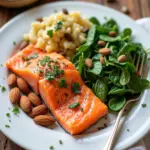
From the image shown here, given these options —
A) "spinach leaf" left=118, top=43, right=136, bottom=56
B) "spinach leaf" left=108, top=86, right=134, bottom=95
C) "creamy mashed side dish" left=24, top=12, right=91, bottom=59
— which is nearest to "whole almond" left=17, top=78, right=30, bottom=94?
"creamy mashed side dish" left=24, top=12, right=91, bottom=59

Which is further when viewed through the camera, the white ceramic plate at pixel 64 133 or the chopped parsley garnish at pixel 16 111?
the chopped parsley garnish at pixel 16 111

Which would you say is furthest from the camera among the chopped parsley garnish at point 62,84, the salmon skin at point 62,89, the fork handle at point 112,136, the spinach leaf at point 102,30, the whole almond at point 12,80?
the spinach leaf at point 102,30

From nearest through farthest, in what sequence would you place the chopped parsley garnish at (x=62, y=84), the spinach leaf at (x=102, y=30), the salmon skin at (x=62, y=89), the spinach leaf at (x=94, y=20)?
1. the salmon skin at (x=62, y=89)
2. the chopped parsley garnish at (x=62, y=84)
3. the spinach leaf at (x=102, y=30)
4. the spinach leaf at (x=94, y=20)

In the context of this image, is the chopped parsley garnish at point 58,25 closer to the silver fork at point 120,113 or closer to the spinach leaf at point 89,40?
the spinach leaf at point 89,40

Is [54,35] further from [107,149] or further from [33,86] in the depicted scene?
[107,149]

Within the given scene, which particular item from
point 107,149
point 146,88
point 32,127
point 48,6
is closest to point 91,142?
point 107,149

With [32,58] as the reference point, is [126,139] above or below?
below

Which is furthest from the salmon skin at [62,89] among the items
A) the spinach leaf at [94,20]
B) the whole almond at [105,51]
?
the spinach leaf at [94,20]

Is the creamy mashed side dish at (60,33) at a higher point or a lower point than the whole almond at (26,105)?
higher
